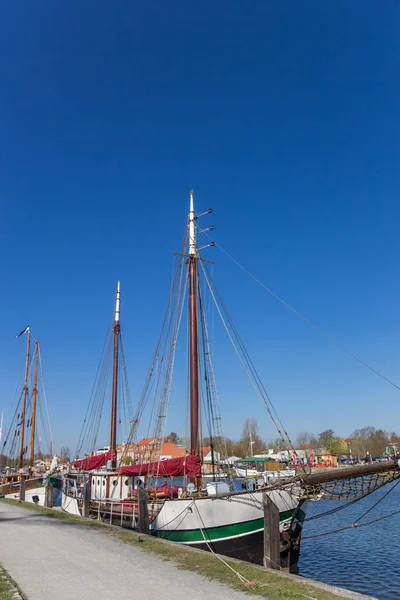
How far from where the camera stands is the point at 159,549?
13219 millimetres

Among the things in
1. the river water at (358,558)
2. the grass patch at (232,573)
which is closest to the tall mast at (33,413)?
the river water at (358,558)

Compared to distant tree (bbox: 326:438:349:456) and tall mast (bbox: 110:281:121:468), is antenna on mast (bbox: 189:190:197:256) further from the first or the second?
distant tree (bbox: 326:438:349:456)

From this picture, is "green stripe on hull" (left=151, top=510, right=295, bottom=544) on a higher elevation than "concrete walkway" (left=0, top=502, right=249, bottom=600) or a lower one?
lower

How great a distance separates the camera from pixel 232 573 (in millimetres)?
10273

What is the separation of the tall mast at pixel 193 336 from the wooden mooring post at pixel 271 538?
9.04m

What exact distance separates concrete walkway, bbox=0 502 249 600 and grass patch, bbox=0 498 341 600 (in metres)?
0.32

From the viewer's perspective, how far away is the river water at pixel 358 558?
17.2 metres

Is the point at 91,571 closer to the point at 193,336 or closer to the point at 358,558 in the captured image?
the point at 193,336

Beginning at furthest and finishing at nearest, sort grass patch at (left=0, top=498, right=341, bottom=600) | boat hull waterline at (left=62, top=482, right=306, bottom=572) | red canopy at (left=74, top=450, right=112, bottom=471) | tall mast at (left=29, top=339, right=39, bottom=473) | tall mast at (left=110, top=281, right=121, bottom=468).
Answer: tall mast at (left=29, top=339, right=39, bottom=473) < tall mast at (left=110, top=281, right=121, bottom=468) < red canopy at (left=74, top=450, right=112, bottom=471) < boat hull waterline at (left=62, top=482, right=306, bottom=572) < grass patch at (left=0, top=498, right=341, bottom=600)

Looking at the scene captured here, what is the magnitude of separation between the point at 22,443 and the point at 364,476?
47.1 m

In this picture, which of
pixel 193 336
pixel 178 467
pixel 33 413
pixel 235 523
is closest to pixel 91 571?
pixel 235 523

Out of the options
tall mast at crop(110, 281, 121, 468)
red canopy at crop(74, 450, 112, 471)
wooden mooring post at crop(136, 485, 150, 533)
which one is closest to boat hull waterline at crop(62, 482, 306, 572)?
wooden mooring post at crop(136, 485, 150, 533)

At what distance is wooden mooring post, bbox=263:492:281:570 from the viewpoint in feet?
39.5

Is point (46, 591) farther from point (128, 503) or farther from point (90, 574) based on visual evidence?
point (128, 503)
